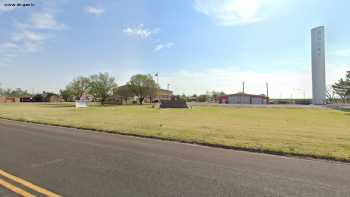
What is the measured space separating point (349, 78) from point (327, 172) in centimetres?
6701

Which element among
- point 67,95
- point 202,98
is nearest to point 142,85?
point 202,98

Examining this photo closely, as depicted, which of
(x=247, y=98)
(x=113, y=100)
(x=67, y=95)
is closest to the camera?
(x=113, y=100)

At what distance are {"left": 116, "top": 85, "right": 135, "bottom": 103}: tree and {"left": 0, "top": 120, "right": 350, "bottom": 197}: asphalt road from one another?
224 feet

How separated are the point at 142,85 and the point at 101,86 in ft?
41.8

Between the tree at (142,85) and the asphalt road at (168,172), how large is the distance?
219 ft

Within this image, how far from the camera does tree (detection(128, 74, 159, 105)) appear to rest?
244 ft

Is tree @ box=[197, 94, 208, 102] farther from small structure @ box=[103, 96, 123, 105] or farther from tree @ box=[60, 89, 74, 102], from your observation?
tree @ box=[60, 89, 74, 102]

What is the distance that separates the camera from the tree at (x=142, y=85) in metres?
74.4

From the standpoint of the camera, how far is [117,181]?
4793 millimetres

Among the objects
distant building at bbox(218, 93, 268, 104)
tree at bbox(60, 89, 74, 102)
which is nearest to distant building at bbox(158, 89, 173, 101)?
distant building at bbox(218, 93, 268, 104)

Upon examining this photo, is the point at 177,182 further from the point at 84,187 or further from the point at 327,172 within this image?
the point at 327,172

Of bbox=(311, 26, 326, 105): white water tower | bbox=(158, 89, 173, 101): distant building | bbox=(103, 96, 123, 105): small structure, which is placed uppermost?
bbox=(311, 26, 326, 105): white water tower

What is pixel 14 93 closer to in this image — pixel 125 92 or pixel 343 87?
pixel 125 92

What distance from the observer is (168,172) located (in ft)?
17.7
